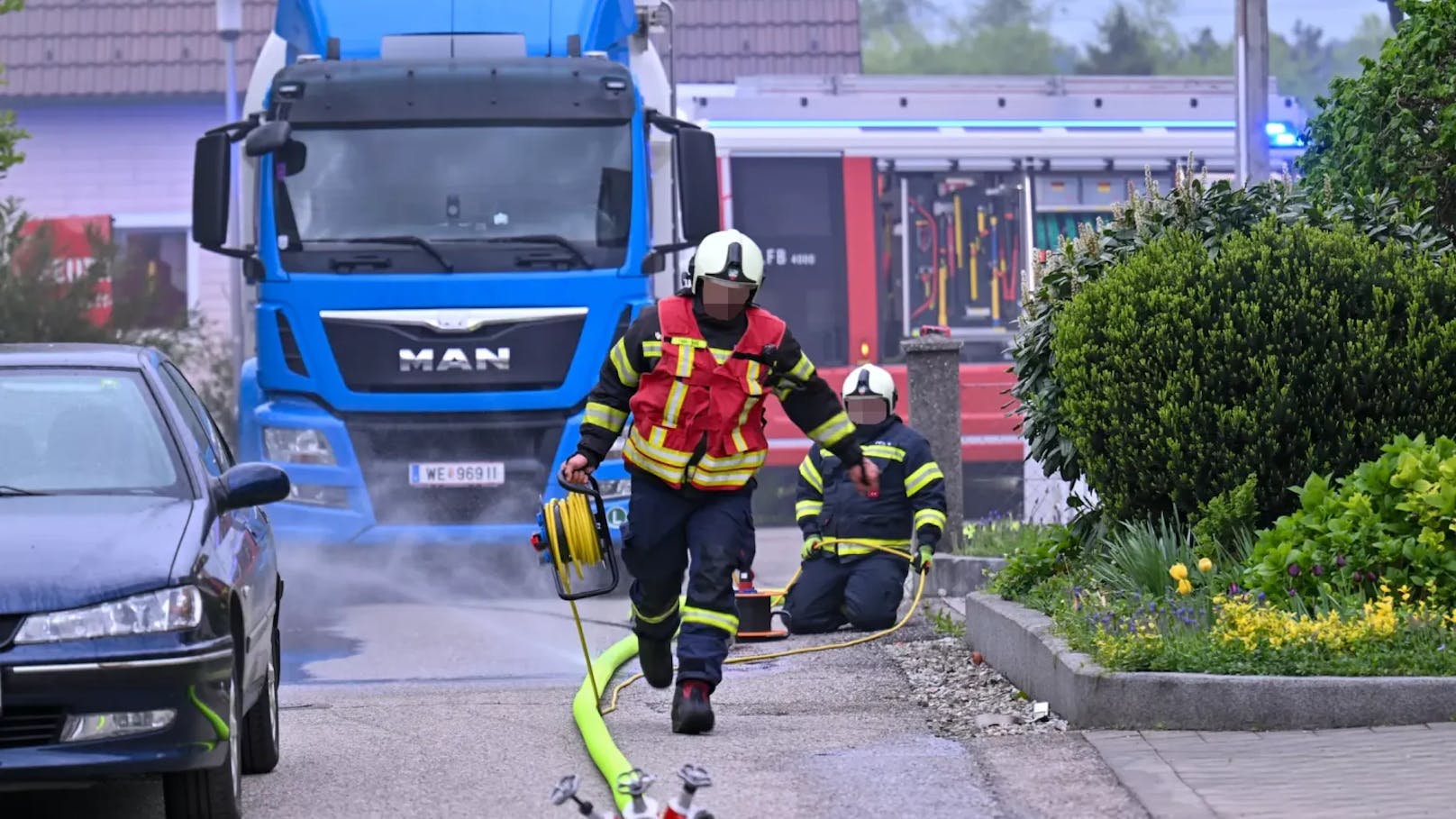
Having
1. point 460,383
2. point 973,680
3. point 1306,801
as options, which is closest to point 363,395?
point 460,383

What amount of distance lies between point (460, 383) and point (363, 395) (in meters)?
0.57

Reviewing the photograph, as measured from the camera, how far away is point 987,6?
61.8m

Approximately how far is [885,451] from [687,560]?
11.6ft

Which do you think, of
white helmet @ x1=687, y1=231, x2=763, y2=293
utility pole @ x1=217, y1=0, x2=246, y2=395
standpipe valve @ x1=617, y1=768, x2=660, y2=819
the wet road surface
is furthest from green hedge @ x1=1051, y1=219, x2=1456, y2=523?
utility pole @ x1=217, y1=0, x2=246, y2=395

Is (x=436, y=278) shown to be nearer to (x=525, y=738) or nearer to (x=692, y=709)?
(x=525, y=738)

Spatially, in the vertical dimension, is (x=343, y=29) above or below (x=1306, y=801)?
above

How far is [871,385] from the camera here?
461 inches

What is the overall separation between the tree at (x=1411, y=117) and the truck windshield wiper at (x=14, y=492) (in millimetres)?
5426

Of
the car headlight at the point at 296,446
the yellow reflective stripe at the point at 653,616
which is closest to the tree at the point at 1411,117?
the yellow reflective stripe at the point at 653,616

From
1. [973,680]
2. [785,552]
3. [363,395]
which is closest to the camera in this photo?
[973,680]

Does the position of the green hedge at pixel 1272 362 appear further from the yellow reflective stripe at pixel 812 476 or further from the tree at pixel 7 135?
the tree at pixel 7 135

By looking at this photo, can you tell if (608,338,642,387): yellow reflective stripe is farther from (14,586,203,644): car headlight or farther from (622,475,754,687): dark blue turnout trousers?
(14,586,203,644): car headlight

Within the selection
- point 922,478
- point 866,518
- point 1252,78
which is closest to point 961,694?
point 922,478

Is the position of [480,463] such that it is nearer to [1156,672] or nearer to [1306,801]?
[1156,672]
